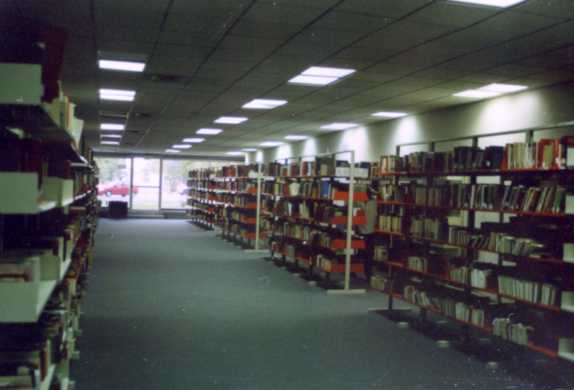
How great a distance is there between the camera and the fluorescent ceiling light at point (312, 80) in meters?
8.07

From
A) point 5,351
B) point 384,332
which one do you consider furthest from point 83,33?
point 384,332

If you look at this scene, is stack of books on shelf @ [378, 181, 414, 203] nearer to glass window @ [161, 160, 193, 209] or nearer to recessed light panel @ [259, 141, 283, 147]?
recessed light panel @ [259, 141, 283, 147]

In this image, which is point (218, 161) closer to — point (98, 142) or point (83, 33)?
point (98, 142)

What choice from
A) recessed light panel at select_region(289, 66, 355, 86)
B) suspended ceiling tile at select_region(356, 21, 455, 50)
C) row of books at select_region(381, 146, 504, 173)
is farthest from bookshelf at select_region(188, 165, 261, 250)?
suspended ceiling tile at select_region(356, 21, 455, 50)

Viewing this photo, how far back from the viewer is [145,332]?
19.8 feet

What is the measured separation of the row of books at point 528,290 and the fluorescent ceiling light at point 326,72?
3.45 meters

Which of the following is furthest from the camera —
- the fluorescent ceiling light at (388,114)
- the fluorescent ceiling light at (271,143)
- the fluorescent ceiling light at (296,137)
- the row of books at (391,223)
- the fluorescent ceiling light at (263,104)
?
the fluorescent ceiling light at (271,143)

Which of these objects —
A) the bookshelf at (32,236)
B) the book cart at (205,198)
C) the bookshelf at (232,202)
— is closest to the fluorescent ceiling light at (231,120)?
the bookshelf at (232,202)

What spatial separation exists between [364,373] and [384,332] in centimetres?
154

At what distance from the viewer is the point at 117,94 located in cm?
994

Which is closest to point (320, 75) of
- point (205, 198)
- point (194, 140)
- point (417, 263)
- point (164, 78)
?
point (164, 78)

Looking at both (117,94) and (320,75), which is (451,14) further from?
(117,94)

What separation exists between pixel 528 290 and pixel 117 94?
749 cm

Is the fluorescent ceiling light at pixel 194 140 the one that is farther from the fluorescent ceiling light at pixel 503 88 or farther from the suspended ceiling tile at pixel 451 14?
the suspended ceiling tile at pixel 451 14
